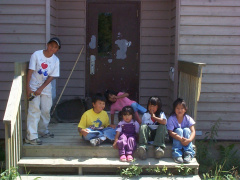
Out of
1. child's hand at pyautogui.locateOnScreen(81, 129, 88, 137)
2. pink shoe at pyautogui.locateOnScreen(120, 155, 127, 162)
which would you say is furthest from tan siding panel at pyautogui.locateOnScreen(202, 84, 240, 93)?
child's hand at pyautogui.locateOnScreen(81, 129, 88, 137)

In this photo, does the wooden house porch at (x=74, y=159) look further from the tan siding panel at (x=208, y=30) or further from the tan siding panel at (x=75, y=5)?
the tan siding panel at (x=75, y=5)

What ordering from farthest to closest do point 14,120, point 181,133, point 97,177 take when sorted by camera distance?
point 181,133 → point 97,177 → point 14,120

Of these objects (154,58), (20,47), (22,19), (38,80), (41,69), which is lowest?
(38,80)

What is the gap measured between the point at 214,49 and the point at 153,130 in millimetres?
1903

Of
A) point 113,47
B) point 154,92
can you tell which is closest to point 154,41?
point 113,47

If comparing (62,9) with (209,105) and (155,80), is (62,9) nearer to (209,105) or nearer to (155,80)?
(155,80)

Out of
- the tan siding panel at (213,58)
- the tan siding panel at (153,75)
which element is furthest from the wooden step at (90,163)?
the tan siding panel at (153,75)

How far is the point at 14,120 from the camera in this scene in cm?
456

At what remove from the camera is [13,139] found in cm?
466

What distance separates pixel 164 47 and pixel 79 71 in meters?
1.73

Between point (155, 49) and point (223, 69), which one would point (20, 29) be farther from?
point (223, 69)

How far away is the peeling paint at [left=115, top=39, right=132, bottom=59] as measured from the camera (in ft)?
24.3

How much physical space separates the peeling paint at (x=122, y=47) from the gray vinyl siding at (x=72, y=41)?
67 centimetres

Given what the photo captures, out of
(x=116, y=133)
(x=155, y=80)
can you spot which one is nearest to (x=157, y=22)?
(x=155, y=80)
